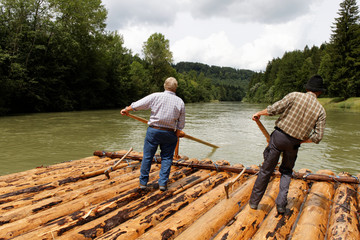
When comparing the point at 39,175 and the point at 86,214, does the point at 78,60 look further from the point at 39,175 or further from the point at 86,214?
the point at 86,214

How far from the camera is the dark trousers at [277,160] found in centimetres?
311

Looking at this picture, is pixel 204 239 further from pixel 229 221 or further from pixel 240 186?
pixel 240 186

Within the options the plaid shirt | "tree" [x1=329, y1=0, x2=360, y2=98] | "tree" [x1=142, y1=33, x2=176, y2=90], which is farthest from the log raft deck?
"tree" [x1=142, y1=33, x2=176, y2=90]

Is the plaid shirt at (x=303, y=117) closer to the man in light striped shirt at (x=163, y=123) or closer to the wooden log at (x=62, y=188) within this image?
the man in light striped shirt at (x=163, y=123)

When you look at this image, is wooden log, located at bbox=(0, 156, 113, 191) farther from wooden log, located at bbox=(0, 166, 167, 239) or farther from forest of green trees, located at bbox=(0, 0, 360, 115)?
forest of green trees, located at bbox=(0, 0, 360, 115)

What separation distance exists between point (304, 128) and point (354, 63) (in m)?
49.9

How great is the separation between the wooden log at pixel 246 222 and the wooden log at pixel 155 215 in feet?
1.91

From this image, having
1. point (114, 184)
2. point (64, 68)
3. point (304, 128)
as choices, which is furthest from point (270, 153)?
point (64, 68)

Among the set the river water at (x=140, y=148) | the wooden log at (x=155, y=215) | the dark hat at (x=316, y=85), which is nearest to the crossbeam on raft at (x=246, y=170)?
the wooden log at (x=155, y=215)

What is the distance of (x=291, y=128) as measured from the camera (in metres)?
3.04

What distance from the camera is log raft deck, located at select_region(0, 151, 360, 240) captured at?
280 centimetres

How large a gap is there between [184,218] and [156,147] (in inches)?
49.3

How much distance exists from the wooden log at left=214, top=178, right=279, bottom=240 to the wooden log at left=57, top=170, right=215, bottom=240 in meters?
1.12

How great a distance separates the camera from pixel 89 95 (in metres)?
36.8
